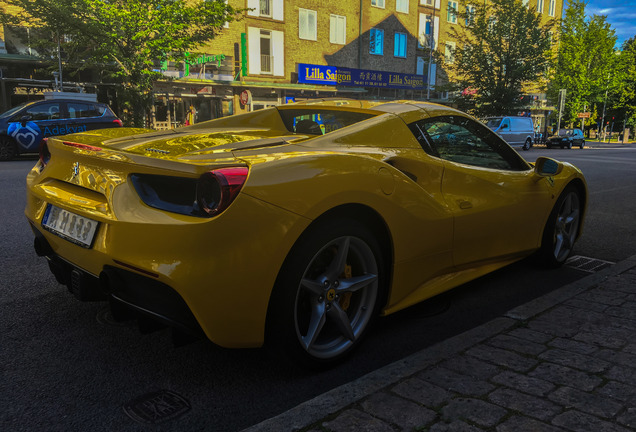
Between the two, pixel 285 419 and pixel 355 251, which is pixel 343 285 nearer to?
pixel 355 251

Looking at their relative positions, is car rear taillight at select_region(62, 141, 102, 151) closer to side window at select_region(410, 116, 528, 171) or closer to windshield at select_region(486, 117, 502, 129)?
side window at select_region(410, 116, 528, 171)

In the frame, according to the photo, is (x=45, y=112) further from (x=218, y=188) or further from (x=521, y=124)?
(x=521, y=124)

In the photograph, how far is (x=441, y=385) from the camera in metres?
2.18

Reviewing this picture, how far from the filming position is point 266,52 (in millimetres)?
28297

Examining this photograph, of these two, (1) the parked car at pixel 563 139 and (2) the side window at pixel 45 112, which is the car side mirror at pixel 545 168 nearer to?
(2) the side window at pixel 45 112

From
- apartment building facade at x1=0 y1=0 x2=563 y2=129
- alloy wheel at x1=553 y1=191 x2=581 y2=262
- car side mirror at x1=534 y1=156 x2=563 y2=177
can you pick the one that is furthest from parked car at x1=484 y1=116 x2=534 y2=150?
car side mirror at x1=534 y1=156 x2=563 y2=177

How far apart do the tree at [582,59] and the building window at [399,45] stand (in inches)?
555

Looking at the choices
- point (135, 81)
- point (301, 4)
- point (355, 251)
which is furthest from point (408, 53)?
point (355, 251)

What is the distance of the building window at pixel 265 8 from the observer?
27.7 m

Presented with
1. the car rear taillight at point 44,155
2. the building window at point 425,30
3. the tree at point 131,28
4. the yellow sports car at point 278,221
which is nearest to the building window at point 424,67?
the building window at point 425,30

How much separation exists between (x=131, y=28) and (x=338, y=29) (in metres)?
16.4

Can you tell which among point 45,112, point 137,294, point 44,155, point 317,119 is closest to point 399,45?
point 45,112

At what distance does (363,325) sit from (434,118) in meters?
1.40

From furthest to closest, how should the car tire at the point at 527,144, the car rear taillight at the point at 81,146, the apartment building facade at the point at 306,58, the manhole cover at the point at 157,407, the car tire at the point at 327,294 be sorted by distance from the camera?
1. the car tire at the point at 527,144
2. the apartment building facade at the point at 306,58
3. the car rear taillight at the point at 81,146
4. the car tire at the point at 327,294
5. the manhole cover at the point at 157,407
